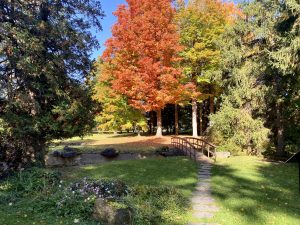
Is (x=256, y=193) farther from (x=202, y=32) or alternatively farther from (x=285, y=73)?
(x=202, y=32)

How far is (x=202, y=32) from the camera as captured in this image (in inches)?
1141

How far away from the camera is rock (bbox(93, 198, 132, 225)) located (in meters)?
7.05

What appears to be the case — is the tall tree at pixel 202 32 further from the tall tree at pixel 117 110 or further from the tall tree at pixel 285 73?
the tall tree at pixel 285 73

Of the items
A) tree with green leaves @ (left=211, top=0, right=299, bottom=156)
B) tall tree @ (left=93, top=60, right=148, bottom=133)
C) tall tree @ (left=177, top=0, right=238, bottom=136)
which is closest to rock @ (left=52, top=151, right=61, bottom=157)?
tall tree @ (left=93, top=60, right=148, bottom=133)

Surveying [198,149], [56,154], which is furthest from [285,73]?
[56,154]

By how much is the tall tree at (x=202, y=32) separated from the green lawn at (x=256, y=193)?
13.8m

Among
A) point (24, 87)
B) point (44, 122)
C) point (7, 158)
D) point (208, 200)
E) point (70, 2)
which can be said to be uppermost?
point (70, 2)

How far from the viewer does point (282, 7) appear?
50.9 feet

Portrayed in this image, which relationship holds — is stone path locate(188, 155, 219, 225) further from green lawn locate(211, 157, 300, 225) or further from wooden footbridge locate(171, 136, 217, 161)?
wooden footbridge locate(171, 136, 217, 161)

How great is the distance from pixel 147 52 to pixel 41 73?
46.8ft

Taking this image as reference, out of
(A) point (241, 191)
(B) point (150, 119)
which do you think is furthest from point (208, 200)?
(B) point (150, 119)

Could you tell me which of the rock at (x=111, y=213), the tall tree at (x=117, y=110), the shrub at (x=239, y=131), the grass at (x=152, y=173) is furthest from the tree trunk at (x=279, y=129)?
the rock at (x=111, y=213)

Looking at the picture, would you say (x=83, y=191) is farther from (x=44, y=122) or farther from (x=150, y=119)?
(x=150, y=119)

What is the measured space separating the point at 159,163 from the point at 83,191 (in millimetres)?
8896
